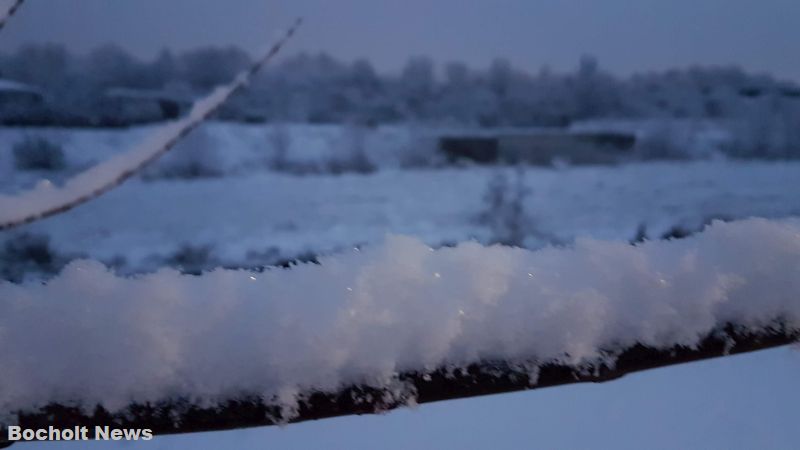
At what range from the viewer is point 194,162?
A: 1614 centimetres

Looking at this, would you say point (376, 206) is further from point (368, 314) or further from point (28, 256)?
point (368, 314)

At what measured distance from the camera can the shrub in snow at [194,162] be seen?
16094mm

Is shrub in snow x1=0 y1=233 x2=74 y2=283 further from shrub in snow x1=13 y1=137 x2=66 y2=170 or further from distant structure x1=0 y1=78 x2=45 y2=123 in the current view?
distant structure x1=0 y1=78 x2=45 y2=123

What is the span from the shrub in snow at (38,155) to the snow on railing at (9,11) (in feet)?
42.5

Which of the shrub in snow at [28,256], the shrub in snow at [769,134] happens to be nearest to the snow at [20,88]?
the shrub in snow at [28,256]

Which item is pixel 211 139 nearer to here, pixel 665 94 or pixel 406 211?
pixel 406 211

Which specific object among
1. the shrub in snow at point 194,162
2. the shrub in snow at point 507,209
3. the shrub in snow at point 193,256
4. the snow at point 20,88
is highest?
the snow at point 20,88

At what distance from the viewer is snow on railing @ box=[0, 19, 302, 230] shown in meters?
1.21

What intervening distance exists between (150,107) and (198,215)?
2495 millimetres

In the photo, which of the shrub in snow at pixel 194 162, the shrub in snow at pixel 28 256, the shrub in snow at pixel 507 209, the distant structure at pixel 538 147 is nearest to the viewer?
the shrub in snow at pixel 28 256

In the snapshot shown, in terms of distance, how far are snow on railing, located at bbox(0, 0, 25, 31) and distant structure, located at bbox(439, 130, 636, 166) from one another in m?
16.8

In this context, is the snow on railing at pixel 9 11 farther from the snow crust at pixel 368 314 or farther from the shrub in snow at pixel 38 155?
the shrub in snow at pixel 38 155

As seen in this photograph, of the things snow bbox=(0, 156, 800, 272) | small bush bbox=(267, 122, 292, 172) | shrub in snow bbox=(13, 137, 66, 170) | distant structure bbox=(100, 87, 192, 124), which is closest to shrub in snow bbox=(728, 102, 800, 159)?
snow bbox=(0, 156, 800, 272)

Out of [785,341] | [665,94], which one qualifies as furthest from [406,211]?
[785,341]
